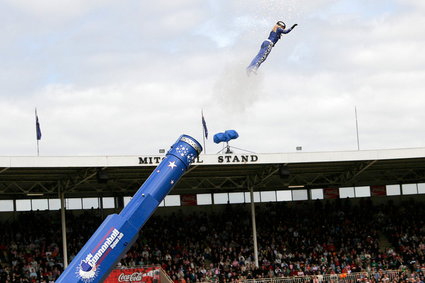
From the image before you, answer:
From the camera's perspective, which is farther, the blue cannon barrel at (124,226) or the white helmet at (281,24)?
the white helmet at (281,24)

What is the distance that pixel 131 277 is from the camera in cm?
3491

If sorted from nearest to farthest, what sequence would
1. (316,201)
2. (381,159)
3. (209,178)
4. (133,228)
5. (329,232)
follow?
(133,228), (381,159), (209,178), (329,232), (316,201)

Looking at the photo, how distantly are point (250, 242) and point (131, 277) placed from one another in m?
→ 11.2

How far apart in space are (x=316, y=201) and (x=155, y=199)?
1501 inches

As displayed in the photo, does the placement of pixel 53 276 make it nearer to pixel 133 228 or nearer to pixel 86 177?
pixel 86 177

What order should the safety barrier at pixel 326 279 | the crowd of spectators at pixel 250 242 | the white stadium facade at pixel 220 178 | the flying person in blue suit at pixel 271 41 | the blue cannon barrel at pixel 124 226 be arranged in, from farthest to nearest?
the crowd of spectators at pixel 250 242 → the safety barrier at pixel 326 279 → the white stadium facade at pixel 220 178 → the flying person in blue suit at pixel 271 41 → the blue cannon barrel at pixel 124 226

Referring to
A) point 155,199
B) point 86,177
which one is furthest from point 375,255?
point 155,199

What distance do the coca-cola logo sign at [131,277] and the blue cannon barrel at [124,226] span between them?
21656mm

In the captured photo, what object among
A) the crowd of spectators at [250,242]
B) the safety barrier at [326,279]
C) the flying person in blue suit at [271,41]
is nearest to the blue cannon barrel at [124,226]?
the flying person in blue suit at [271,41]

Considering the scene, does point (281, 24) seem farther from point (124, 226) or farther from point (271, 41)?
point (124, 226)

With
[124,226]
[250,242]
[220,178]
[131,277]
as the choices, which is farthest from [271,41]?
[250,242]

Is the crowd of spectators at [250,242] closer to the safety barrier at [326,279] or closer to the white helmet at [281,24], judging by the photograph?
the safety barrier at [326,279]

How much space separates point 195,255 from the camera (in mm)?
41812

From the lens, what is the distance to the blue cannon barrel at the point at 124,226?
41.9ft
